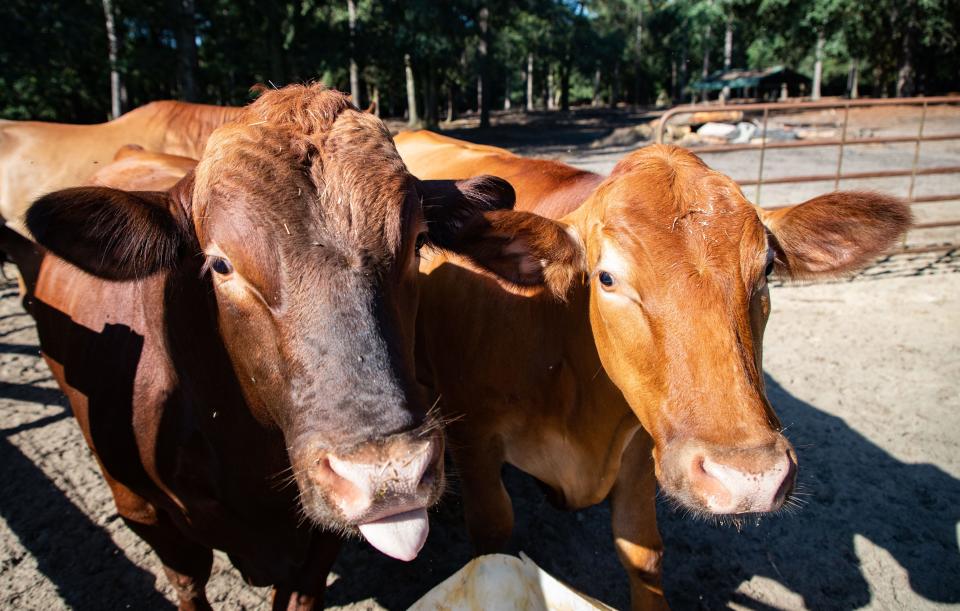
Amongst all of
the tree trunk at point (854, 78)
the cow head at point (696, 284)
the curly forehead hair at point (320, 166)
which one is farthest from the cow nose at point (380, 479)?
the tree trunk at point (854, 78)

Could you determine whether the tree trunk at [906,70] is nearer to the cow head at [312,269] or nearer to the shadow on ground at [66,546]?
the cow head at [312,269]

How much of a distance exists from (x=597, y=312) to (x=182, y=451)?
1548 mm

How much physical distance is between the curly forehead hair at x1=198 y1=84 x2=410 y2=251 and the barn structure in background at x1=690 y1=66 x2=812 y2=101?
50560 millimetres

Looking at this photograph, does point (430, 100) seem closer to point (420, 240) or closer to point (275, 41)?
point (275, 41)

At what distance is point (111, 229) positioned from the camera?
174 centimetres

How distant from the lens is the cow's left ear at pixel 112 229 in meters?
1.68

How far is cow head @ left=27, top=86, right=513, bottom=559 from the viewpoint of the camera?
53.7 inches

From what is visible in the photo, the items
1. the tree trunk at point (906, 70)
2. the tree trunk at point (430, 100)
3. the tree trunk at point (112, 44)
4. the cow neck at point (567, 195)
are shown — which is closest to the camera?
the cow neck at point (567, 195)

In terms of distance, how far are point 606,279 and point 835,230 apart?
36.9 inches

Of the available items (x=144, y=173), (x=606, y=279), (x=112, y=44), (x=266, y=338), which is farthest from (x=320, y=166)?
(x=112, y=44)

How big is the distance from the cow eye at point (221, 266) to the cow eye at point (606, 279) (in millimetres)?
1138

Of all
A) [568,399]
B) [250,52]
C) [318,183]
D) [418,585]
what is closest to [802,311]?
[568,399]

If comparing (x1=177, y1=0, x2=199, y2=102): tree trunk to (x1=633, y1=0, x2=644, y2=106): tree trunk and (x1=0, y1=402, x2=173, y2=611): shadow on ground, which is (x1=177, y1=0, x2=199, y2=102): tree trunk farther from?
(x1=633, y1=0, x2=644, y2=106): tree trunk

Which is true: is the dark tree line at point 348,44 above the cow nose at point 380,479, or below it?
above
